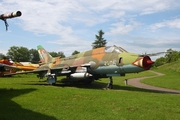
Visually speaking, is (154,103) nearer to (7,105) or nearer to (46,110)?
(46,110)

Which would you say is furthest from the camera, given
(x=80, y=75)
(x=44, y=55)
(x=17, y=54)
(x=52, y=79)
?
(x=17, y=54)

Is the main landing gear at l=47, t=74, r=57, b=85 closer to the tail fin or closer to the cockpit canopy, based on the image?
the cockpit canopy

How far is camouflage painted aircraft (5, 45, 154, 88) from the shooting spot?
582 inches

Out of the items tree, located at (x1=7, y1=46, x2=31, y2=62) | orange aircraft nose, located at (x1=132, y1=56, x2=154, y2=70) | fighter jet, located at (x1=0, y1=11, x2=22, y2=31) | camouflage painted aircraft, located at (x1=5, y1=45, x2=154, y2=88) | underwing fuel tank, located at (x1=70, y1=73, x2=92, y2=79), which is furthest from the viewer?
tree, located at (x1=7, y1=46, x2=31, y2=62)

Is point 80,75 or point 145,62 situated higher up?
point 145,62

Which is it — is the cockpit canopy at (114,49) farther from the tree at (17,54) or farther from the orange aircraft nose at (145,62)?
the tree at (17,54)

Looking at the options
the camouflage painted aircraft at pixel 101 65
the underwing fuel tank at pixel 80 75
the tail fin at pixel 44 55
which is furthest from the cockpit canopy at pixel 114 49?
the tail fin at pixel 44 55

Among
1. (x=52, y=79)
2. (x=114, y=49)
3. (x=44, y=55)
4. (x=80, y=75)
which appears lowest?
(x=52, y=79)

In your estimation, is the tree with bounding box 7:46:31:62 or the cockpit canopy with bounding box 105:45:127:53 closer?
the cockpit canopy with bounding box 105:45:127:53

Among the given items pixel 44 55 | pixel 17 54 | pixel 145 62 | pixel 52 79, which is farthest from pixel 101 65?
pixel 17 54

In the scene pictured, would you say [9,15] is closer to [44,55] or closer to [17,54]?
[44,55]

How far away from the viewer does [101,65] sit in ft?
56.0

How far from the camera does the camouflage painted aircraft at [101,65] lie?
14778mm

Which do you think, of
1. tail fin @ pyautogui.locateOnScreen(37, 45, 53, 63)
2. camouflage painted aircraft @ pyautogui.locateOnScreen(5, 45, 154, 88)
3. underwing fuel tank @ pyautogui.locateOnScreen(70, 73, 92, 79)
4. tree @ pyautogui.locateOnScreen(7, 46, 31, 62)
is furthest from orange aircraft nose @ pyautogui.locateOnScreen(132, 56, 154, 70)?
tree @ pyautogui.locateOnScreen(7, 46, 31, 62)
